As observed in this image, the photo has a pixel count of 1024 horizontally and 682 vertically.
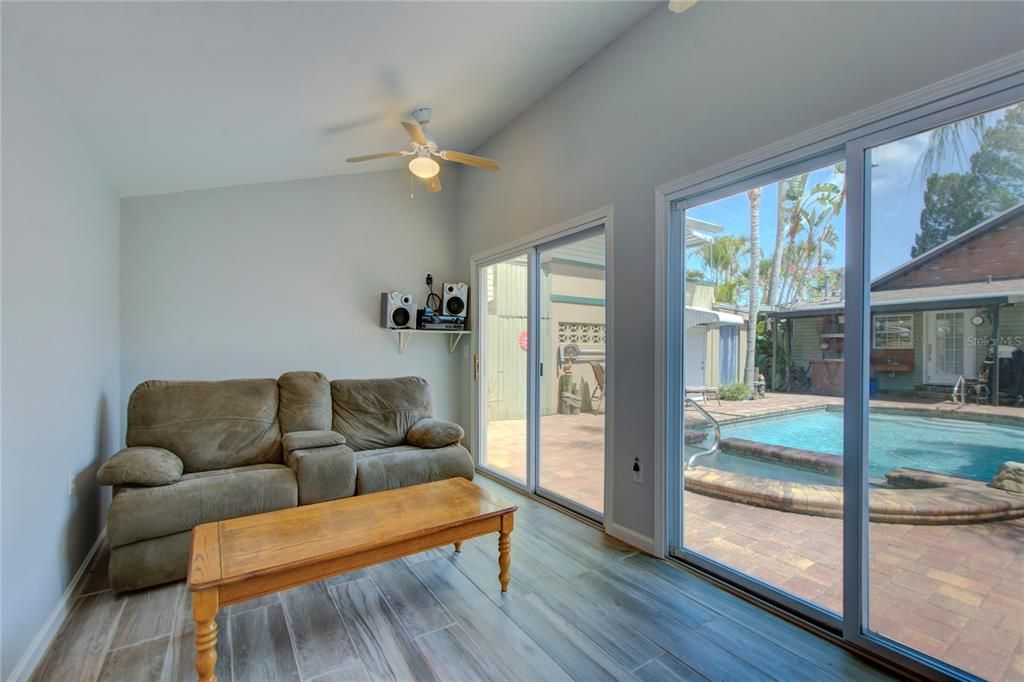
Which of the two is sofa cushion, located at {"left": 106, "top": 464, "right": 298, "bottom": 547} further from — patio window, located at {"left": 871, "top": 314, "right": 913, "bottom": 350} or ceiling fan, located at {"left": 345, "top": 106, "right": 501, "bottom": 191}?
patio window, located at {"left": 871, "top": 314, "right": 913, "bottom": 350}

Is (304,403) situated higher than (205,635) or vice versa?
(304,403)

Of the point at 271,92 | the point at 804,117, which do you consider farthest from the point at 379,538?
the point at 804,117

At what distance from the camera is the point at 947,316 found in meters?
1.69

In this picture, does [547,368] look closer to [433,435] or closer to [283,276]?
[433,435]

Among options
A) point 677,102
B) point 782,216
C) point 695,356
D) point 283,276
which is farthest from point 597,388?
point 283,276

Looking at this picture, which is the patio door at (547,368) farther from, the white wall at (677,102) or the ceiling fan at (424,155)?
the ceiling fan at (424,155)

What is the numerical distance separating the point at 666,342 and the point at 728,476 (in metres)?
0.80

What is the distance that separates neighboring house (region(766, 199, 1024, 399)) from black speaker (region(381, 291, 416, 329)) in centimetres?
340

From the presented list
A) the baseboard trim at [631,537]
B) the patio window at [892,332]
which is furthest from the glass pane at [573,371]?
the patio window at [892,332]

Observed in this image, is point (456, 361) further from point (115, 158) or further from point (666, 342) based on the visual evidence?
point (115, 158)

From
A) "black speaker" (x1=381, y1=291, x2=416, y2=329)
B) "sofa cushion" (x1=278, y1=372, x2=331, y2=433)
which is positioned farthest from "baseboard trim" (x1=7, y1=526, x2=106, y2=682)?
"black speaker" (x1=381, y1=291, x2=416, y2=329)

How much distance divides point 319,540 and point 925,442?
246cm

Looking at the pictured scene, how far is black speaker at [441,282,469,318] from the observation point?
4551 mm

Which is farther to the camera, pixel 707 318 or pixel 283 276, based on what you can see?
pixel 283 276
